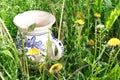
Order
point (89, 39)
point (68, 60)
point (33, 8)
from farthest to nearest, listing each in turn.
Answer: point (33, 8), point (89, 39), point (68, 60)

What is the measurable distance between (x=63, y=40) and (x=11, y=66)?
28 cm

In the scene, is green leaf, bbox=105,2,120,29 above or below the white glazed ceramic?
above

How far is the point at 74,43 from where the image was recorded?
1331mm

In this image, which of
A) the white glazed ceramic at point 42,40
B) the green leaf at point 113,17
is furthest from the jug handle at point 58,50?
the green leaf at point 113,17

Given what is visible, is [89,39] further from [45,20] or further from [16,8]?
[16,8]

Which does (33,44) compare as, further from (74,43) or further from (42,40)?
(74,43)

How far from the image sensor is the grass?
4.02 ft

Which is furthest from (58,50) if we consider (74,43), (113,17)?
(113,17)

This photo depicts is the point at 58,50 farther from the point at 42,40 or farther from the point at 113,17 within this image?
the point at 113,17

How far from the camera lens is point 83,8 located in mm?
1538

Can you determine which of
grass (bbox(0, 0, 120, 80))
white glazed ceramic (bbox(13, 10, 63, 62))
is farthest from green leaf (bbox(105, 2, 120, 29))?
white glazed ceramic (bbox(13, 10, 63, 62))

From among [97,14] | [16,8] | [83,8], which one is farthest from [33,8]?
[97,14]

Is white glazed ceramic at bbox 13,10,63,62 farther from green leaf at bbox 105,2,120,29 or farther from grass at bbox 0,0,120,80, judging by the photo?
green leaf at bbox 105,2,120,29

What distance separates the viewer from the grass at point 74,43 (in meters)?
1.22
